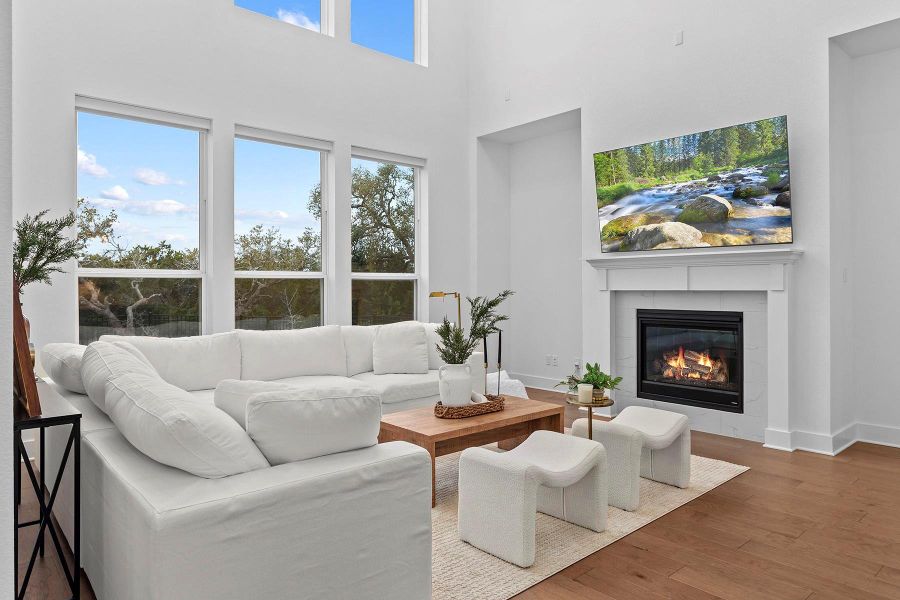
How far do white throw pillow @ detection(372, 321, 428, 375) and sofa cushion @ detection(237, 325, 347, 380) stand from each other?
29 centimetres

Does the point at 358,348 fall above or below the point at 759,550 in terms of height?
above

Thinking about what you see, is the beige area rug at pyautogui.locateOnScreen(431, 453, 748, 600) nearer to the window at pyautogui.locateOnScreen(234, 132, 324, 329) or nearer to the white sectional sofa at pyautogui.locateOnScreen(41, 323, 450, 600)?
the white sectional sofa at pyautogui.locateOnScreen(41, 323, 450, 600)

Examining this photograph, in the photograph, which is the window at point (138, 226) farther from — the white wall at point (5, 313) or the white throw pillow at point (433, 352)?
the white wall at point (5, 313)

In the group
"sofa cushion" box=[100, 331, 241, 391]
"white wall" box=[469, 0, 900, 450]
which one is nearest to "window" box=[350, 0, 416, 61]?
"white wall" box=[469, 0, 900, 450]

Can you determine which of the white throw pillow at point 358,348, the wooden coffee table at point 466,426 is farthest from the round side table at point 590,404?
the white throw pillow at point 358,348

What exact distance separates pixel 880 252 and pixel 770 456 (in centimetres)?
171

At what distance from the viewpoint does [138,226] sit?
450cm

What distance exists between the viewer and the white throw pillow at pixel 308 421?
70.8 inches

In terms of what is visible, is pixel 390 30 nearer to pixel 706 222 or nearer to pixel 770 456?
pixel 706 222

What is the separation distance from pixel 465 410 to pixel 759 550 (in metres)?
1.54

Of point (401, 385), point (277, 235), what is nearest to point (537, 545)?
point (401, 385)

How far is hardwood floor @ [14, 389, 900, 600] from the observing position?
7.30ft

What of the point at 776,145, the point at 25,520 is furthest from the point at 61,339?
the point at 776,145

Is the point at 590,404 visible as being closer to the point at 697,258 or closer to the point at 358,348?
the point at 697,258
